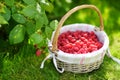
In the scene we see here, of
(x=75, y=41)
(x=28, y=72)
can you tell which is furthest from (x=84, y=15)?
(x=28, y=72)

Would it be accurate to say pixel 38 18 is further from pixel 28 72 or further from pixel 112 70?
pixel 112 70

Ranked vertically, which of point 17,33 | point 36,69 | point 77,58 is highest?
point 17,33

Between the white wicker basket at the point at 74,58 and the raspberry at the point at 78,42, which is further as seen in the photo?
the raspberry at the point at 78,42

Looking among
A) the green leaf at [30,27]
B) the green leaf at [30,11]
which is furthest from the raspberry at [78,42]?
the green leaf at [30,11]

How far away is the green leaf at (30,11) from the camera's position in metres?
2.24

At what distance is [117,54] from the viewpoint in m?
2.84

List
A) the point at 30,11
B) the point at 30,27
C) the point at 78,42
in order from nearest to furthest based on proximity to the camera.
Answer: the point at 30,11, the point at 30,27, the point at 78,42

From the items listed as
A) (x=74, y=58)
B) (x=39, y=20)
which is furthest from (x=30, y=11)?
(x=74, y=58)

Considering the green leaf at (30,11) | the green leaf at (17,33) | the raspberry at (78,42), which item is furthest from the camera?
the raspberry at (78,42)

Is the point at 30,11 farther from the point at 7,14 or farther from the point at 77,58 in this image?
the point at 77,58

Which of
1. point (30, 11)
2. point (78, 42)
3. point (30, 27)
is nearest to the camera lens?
point (30, 11)

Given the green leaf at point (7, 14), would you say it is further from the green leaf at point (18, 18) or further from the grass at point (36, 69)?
the grass at point (36, 69)

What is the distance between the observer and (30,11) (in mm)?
2260

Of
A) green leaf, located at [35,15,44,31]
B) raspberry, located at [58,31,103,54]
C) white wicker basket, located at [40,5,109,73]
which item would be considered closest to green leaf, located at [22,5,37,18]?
green leaf, located at [35,15,44,31]
